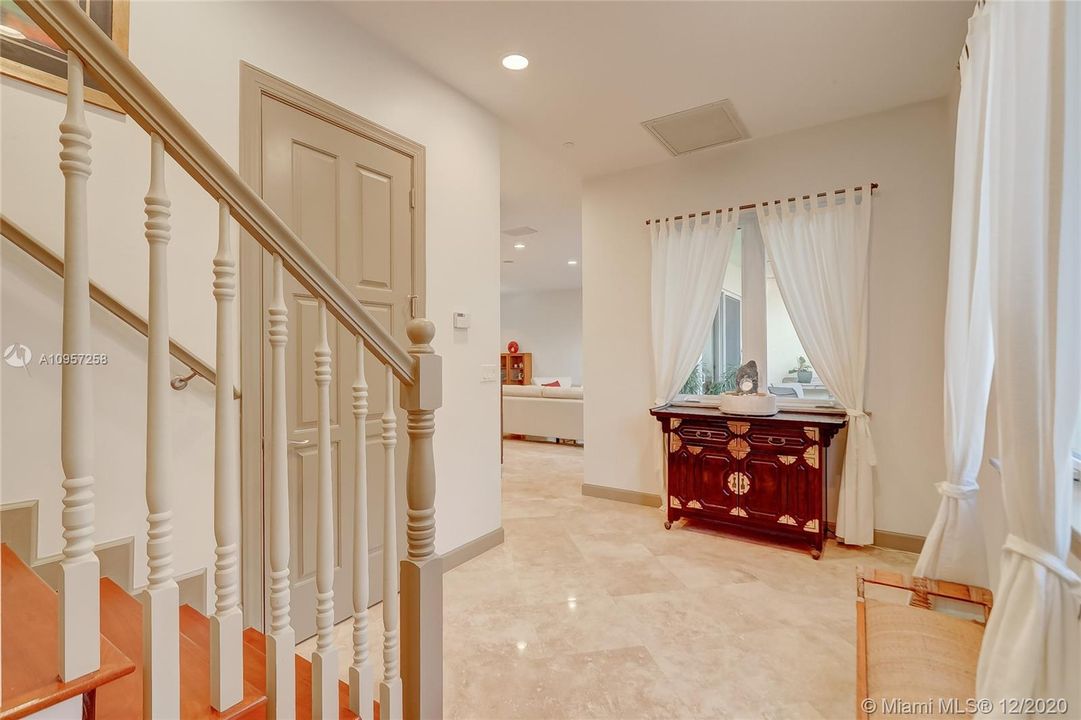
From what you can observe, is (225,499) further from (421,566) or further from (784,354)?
(784,354)

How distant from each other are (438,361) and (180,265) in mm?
1127

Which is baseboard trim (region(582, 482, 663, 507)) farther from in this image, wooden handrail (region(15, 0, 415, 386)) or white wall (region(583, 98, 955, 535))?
wooden handrail (region(15, 0, 415, 386))

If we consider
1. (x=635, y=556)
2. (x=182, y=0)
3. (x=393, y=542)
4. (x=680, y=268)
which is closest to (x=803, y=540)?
(x=635, y=556)

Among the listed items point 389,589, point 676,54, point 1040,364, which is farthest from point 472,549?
point 676,54

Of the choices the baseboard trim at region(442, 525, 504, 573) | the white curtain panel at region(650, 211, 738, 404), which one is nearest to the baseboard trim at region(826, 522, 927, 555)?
the white curtain panel at region(650, 211, 738, 404)

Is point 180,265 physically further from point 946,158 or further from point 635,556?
point 946,158

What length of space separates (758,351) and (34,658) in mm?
3892

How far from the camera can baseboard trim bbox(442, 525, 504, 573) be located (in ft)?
9.31

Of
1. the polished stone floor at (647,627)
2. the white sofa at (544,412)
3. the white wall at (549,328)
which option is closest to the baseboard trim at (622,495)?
the polished stone floor at (647,627)

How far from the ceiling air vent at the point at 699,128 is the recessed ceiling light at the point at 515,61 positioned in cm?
100

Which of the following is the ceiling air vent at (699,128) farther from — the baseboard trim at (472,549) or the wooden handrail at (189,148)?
the baseboard trim at (472,549)

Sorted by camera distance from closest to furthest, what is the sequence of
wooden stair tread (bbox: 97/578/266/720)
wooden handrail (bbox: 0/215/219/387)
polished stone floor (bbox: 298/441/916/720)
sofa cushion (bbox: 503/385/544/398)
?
wooden stair tread (bbox: 97/578/266/720), wooden handrail (bbox: 0/215/219/387), polished stone floor (bbox: 298/441/916/720), sofa cushion (bbox: 503/385/544/398)

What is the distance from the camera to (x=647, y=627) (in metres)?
2.24

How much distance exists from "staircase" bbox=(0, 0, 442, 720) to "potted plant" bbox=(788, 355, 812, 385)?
10.2ft
